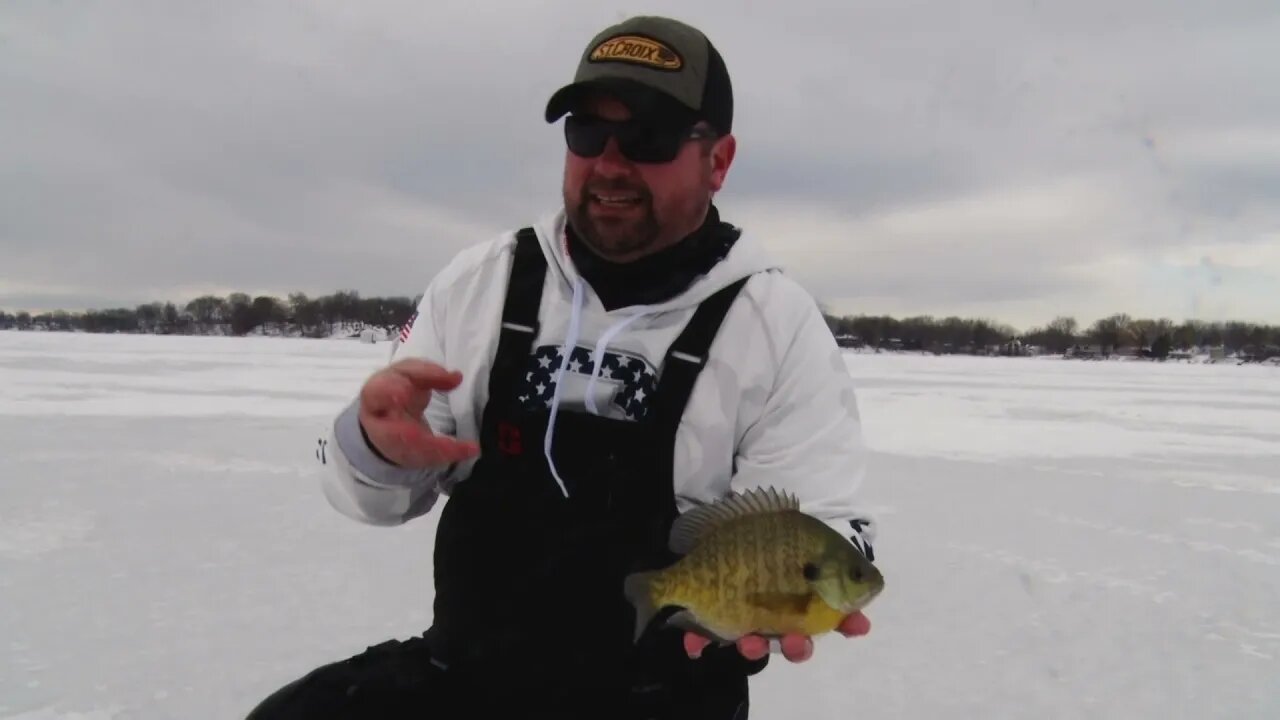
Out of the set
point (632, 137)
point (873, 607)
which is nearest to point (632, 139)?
point (632, 137)

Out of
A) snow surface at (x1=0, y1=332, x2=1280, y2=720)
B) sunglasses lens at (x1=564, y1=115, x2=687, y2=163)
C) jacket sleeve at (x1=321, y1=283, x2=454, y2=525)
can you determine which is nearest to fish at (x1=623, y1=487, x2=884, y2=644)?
jacket sleeve at (x1=321, y1=283, x2=454, y2=525)

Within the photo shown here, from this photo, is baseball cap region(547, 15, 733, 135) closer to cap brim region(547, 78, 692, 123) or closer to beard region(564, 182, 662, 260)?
cap brim region(547, 78, 692, 123)

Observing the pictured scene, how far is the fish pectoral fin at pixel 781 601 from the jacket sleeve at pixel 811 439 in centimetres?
37

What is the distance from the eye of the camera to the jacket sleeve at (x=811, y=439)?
1.96m

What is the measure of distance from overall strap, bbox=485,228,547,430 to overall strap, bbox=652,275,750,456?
0.36m

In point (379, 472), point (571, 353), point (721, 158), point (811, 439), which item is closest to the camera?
point (379, 472)

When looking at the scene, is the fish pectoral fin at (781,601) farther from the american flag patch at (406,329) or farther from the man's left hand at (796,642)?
the american flag patch at (406,329)

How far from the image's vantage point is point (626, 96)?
6.48 feet

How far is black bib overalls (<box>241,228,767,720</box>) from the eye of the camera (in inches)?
76.1

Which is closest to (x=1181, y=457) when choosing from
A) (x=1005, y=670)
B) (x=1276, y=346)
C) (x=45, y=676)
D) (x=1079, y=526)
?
(x=1079, y=526)

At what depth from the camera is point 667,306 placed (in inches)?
83.4

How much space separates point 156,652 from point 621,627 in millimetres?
2536

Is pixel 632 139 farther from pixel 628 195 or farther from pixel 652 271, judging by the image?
pixel 652 271

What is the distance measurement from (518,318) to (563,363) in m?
0.17
